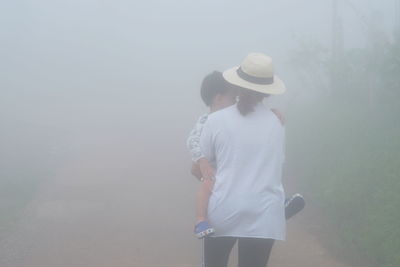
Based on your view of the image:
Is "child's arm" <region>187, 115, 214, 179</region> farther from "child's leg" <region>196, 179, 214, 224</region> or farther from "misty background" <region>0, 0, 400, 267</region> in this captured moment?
"misty background" <region>0, 0, 400, 267</region>

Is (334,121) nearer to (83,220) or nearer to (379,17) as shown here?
(83,220)

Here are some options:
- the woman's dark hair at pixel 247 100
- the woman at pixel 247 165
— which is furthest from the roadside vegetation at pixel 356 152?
the woman's dark hair at pixel 247 100

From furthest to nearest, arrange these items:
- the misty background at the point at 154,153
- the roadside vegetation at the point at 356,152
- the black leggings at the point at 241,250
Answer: the misty background at the point at 154,153 → the roadside vegetation at the point at 356,152 → the black leggings at the point at 241,250

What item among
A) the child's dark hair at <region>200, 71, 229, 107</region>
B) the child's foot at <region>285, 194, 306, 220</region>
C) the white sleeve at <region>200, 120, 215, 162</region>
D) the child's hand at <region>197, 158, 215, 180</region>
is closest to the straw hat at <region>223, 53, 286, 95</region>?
the child's dark hair at <region>200, 71, 229, 107</region>

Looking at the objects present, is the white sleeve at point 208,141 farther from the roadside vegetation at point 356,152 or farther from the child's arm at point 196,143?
the roadside vegetation at point 356,152

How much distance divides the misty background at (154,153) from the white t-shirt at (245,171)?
2884 mm

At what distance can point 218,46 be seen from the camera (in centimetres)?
3222

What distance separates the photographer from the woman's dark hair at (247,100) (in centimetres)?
240

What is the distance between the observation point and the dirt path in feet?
18.2

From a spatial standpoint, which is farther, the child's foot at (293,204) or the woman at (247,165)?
the child's foot at (293,204)

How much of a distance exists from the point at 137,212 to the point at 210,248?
15.5 ft

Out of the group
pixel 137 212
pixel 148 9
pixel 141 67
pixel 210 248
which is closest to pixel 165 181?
pixel 137 212

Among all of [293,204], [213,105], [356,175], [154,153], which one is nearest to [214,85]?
[213,105]

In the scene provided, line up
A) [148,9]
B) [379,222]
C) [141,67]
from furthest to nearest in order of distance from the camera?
[148,9] < [141,67] < [379,222]
